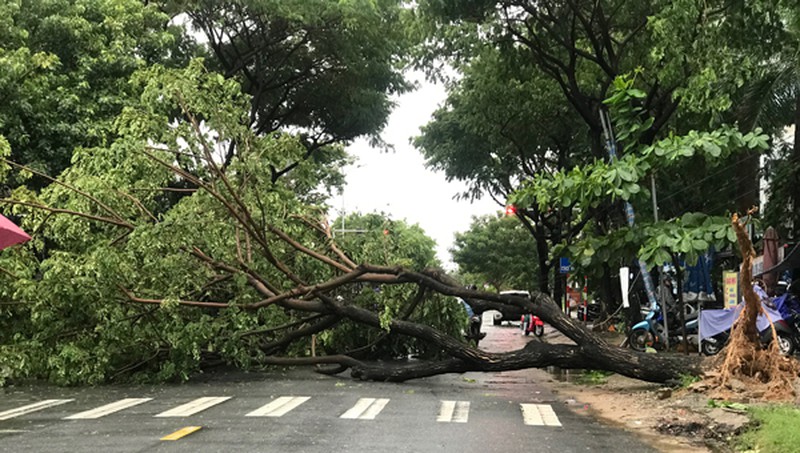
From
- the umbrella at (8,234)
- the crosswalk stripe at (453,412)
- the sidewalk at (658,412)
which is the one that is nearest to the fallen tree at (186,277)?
the sidewalk at (658,412)

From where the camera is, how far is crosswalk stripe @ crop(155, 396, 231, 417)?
890cm

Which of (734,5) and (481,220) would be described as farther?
(481,220)

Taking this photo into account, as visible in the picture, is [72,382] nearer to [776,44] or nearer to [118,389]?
[118,389]

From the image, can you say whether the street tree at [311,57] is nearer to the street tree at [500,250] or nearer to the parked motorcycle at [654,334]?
the parked motorcycle at [654,334]

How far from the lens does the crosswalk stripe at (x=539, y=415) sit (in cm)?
870

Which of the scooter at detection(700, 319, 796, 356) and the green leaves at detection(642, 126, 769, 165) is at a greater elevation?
the green leaves at detection(642, 126, 769, 165)

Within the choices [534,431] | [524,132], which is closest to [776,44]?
[534,431]

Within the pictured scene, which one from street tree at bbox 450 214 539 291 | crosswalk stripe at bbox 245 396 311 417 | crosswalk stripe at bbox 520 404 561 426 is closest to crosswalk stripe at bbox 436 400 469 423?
crosswalk stripe at bbox 520 404 561 426

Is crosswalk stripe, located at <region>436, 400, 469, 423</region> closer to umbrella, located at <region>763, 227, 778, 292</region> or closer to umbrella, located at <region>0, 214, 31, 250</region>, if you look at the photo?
umbrella, located at <region>0, 214, 31, 250</region>

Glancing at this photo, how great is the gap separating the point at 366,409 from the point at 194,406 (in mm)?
2212

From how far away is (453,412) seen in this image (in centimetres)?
929

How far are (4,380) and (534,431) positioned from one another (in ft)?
28.8

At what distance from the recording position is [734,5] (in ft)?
26.8

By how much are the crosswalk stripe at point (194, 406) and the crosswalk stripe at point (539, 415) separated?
3.98 meters
